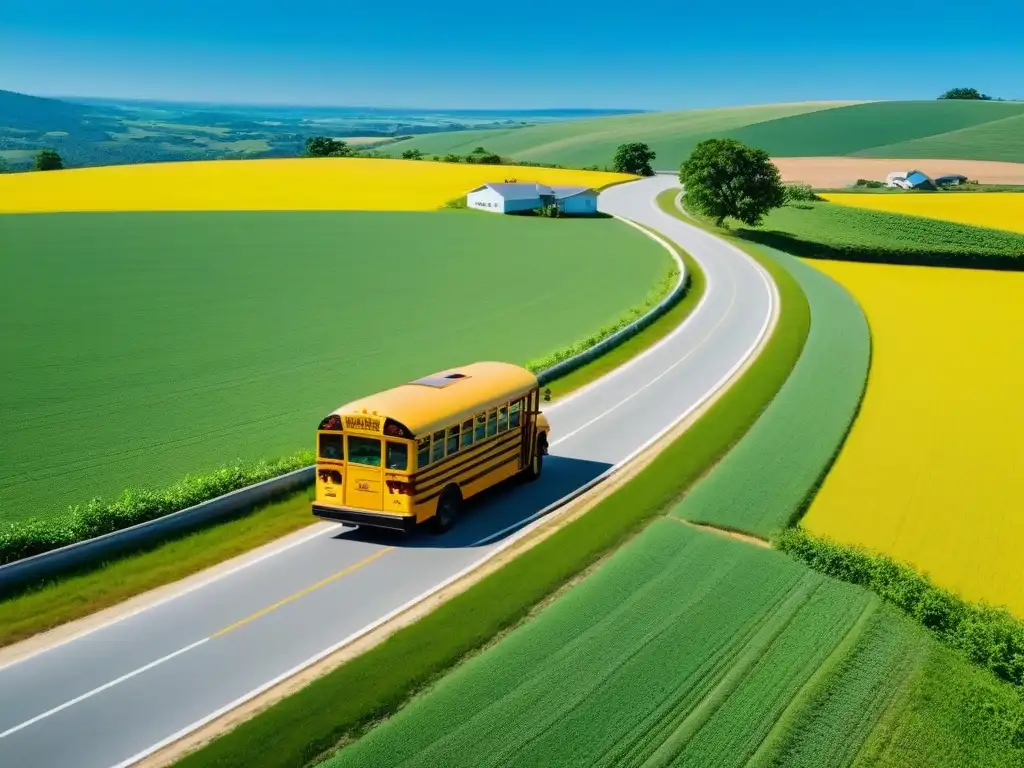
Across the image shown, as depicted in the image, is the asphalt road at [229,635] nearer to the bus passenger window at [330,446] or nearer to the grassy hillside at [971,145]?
the bus passenger window at [330,446]

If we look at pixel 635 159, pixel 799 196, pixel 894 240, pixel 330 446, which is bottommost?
pixel 894 240

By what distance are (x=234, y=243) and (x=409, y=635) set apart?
5273cm

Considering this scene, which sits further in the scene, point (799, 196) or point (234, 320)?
point (799, 196)

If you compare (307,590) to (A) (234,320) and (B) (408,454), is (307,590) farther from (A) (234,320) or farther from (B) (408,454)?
(A) (234,320)

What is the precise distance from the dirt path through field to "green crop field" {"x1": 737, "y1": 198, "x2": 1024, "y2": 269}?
1733 inches

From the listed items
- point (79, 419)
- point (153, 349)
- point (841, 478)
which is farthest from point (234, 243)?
point (841, 478)

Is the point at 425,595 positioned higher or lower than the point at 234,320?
higher

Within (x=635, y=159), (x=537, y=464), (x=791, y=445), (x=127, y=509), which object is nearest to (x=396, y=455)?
(x=537, y=464)

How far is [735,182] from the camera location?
77.2 metres

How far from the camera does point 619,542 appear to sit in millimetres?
19203

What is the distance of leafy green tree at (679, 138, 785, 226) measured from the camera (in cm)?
7756

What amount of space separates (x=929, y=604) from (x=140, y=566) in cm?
1451

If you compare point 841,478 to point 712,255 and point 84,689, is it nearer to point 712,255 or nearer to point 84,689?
point 84,689

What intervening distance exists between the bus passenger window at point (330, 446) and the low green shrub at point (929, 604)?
9.17 m
